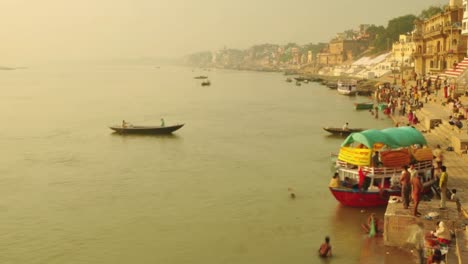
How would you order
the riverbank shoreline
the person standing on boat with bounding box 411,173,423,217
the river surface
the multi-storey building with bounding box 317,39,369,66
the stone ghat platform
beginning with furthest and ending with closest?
the multi-storey building with bounding box 317,39,369,66 → the river surface → the person standing on boat with bounding box 411,173,423,217 → the stone ghat platform → the riverbank shoreline

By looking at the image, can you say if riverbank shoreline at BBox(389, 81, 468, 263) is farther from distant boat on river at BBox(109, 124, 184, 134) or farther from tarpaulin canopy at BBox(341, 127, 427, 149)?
distant boat on river at BBox(109, 124, 184, 134)

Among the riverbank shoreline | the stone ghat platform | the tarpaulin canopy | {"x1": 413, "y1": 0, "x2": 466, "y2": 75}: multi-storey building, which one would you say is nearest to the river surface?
the stone ghat platform

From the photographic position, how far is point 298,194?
19.5 m

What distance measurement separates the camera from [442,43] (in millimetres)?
54594

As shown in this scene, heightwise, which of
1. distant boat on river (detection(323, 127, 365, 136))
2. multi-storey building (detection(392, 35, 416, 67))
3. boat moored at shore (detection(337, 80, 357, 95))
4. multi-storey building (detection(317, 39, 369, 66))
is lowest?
distant boat on river (detection(323, 127, 365, 136))

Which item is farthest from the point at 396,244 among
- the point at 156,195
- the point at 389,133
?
the point at 156,195

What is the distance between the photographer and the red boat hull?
16.3 m

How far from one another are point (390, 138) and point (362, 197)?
2198mm

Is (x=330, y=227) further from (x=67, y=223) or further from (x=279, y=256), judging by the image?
(x=67, y=223)

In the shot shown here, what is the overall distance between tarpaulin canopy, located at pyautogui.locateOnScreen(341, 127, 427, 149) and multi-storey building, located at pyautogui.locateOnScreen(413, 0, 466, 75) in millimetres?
29469

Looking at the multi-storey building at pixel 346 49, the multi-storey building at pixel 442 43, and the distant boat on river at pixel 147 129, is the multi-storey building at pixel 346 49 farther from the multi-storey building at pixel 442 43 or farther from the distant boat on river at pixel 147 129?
the distant boat on river at pixel 147 129

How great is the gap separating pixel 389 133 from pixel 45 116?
38.7 meters

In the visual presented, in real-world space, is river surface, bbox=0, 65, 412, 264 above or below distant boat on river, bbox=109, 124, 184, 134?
below

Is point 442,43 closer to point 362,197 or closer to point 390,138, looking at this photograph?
point 390,138
